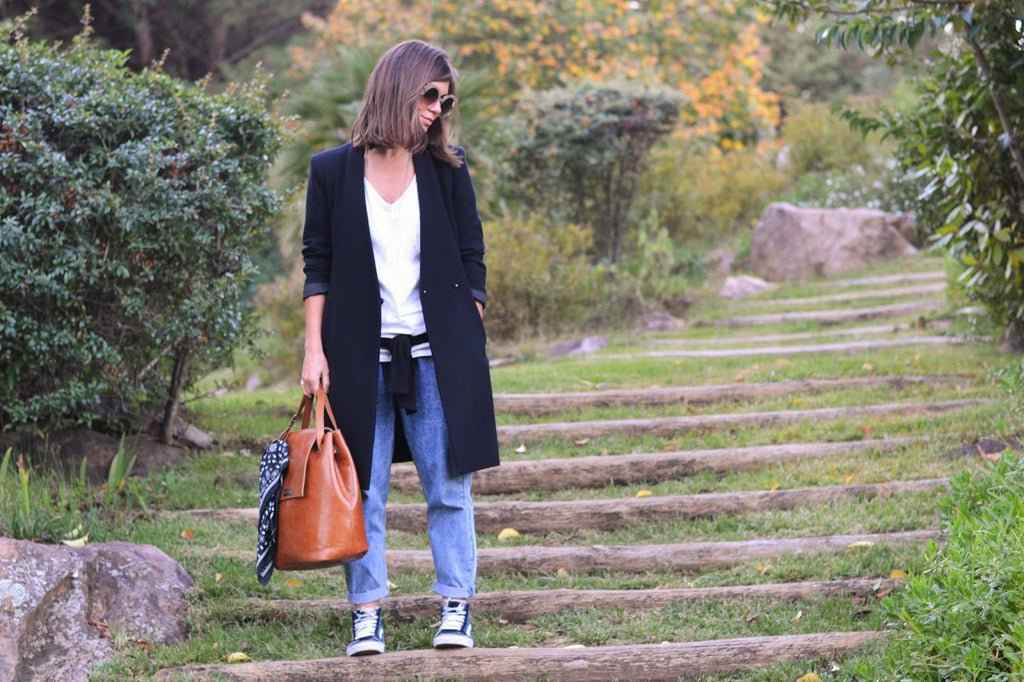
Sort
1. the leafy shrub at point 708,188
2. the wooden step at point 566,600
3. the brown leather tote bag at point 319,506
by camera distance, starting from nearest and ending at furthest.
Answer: the brown leather tote bag at point 319,506
the wooden step at point 566,600
the leafy shrub at point 708,188

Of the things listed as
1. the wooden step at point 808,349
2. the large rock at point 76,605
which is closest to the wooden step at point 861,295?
the wooden step at point 808,349

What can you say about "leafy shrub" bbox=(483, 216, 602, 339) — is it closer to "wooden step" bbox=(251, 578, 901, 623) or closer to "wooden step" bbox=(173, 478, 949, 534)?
"wooden step" bbox=(173, 478, 949, 534)

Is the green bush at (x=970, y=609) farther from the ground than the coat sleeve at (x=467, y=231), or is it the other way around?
the coat sleeve at (x=467, y=231)

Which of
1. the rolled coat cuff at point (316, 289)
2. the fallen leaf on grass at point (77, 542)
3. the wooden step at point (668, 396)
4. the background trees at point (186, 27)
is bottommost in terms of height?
the fallen leaf on grass at point (77, 542)

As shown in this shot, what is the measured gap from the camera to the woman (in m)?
3.24

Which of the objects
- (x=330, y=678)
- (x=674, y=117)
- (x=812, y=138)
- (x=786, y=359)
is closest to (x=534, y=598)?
(x=330, y=678)

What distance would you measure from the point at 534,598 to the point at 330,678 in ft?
2.85

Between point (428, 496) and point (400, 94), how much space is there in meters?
1.25

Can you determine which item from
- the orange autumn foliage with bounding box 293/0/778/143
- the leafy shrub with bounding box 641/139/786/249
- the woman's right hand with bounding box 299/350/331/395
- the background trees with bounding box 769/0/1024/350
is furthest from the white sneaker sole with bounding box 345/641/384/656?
the orange autumn foliage with bounding box 293/0/778/143

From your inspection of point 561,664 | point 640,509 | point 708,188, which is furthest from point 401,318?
point 708,188

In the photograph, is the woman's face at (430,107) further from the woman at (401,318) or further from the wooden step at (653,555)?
the wooden step at (653,555)

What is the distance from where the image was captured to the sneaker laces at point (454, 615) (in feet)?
11.0

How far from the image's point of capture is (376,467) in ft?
10.8

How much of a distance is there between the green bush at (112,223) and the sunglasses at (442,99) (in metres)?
1.96
